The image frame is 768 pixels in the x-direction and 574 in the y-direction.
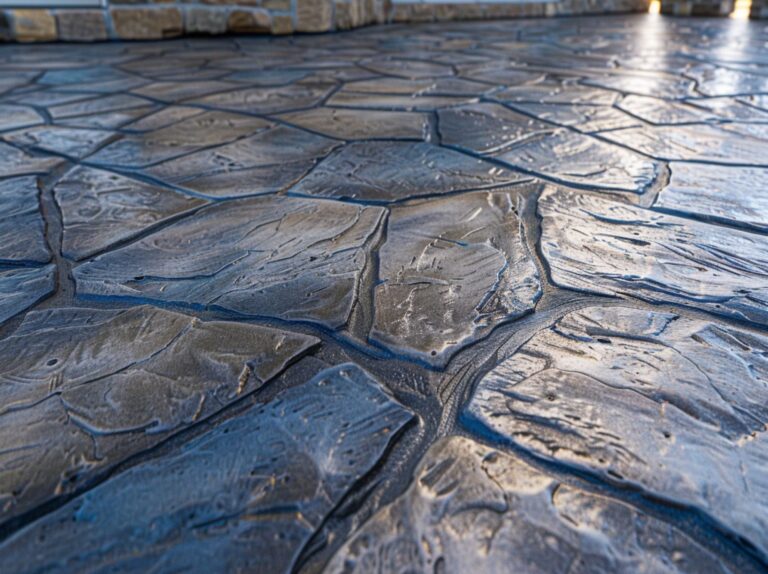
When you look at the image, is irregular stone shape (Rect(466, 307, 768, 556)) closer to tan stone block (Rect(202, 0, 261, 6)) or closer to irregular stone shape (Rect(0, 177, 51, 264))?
irregular stone shape (Rect(0, 177, 51, 264))

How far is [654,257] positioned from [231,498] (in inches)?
54.9

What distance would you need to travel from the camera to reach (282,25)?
7.18 metres

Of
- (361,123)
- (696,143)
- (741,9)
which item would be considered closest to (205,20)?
(361,123)

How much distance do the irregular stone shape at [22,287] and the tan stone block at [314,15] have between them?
6578mm

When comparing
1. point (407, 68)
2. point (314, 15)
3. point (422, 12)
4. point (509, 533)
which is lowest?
point (509, 533)

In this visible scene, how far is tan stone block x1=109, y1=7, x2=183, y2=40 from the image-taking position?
6.47 m

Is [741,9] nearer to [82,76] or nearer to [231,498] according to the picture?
[82,76]

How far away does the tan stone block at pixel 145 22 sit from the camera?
6.47 meters

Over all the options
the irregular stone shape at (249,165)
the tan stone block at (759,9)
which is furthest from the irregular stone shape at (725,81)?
the tan stone block at (759,9)

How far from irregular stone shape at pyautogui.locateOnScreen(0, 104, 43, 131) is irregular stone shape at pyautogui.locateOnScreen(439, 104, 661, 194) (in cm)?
253

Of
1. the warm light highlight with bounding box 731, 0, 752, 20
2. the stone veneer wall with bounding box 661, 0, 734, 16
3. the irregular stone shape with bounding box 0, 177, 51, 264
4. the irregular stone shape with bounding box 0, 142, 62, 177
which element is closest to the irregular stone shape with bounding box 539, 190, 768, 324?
the irregular stone shape with bounding box 0, 177, 51, 264

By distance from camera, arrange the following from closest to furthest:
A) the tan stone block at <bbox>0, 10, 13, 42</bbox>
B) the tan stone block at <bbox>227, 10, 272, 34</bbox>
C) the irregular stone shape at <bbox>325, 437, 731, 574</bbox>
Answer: the irregular stone shape at <bbox>325, 437, 731, 574</bbox>
the tan stone block at <bbox>0, 10, 13, 42</bbox>
the tan stone block at <bbox>227, 10, 272, 34</bbox>

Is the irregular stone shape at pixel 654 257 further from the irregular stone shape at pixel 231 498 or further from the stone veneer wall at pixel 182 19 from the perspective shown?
the stone veneer wall at pixel 182 19

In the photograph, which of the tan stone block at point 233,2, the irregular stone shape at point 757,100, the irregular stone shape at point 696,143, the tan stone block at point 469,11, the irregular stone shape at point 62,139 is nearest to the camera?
A: the irregular stone shape at point 696,143
